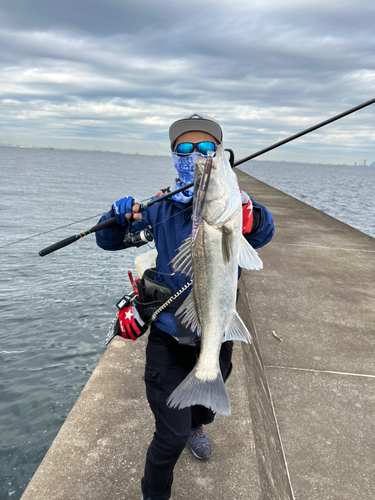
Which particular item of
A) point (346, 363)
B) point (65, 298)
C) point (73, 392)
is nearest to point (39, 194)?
point (65, 298)

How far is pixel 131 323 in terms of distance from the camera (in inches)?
114

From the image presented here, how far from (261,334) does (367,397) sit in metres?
1.54

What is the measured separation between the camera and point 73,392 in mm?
5742

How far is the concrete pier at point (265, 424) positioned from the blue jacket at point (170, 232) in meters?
1.05

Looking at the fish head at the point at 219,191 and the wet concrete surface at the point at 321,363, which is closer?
the fish head at the point at 219,191

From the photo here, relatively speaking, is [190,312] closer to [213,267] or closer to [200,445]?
[213,267]

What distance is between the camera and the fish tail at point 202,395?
226cm

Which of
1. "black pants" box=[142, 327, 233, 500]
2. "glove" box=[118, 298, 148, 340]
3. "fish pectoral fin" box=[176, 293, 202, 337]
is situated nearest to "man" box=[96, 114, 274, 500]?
"black pants" box=[142, 327, 233, 500]

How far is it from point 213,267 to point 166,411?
3.42 ft

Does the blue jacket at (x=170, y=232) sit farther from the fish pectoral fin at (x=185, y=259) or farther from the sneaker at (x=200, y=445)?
the sneaker at (x=200, y=445)

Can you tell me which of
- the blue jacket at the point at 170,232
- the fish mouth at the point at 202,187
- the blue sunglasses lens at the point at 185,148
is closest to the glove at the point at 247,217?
the blue jacket at the point at 170,232

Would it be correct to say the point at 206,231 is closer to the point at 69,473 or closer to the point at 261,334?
the point at 69,473

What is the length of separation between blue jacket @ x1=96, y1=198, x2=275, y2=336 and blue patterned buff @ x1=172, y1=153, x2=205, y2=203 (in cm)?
7

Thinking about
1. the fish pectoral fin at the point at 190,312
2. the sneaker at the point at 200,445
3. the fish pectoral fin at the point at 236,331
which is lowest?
the sneaker at the point at 200,445
